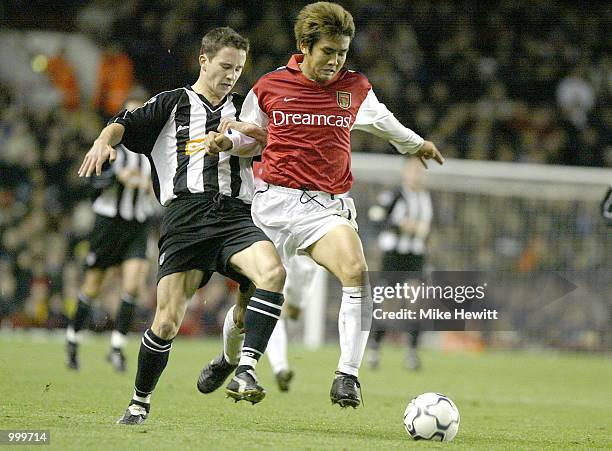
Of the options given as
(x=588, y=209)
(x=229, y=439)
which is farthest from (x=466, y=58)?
(x=229, y=439)

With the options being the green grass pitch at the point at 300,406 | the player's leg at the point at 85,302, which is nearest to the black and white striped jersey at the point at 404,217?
the green grass pitch at the point at 300,406

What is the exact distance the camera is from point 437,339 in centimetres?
1548

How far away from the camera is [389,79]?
18.0 meters

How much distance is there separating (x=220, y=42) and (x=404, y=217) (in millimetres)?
6526

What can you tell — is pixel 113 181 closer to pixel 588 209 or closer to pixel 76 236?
pixel 76 236

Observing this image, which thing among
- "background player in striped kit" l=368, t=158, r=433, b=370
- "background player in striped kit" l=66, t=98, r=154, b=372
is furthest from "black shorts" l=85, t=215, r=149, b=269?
"background player in striped kit" l=368, t=158, r=433, b=370

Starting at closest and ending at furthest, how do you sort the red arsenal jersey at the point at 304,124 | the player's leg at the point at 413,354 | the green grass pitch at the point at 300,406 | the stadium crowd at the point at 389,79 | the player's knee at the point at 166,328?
the green grass pitch at the point at 300,406, the player's knee at the point at 166,328, the red arsenal jersey at the point at 304,124, the player's leg at the point at 413,354, the stadium crowd at the point at 389,79

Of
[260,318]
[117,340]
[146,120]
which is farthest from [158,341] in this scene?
[117,340]

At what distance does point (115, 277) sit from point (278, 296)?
975 centimetres

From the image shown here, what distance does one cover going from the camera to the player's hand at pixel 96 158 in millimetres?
5293

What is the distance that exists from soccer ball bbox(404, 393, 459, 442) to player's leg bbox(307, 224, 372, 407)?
1.23 ft

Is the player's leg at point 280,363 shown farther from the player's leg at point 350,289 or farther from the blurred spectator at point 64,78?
the blurred spectator at point 64,78

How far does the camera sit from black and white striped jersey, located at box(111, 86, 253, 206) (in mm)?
5832

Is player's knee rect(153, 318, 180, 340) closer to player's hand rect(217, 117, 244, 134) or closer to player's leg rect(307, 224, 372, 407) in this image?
player's leg rect(307, 224, 372, 407)
